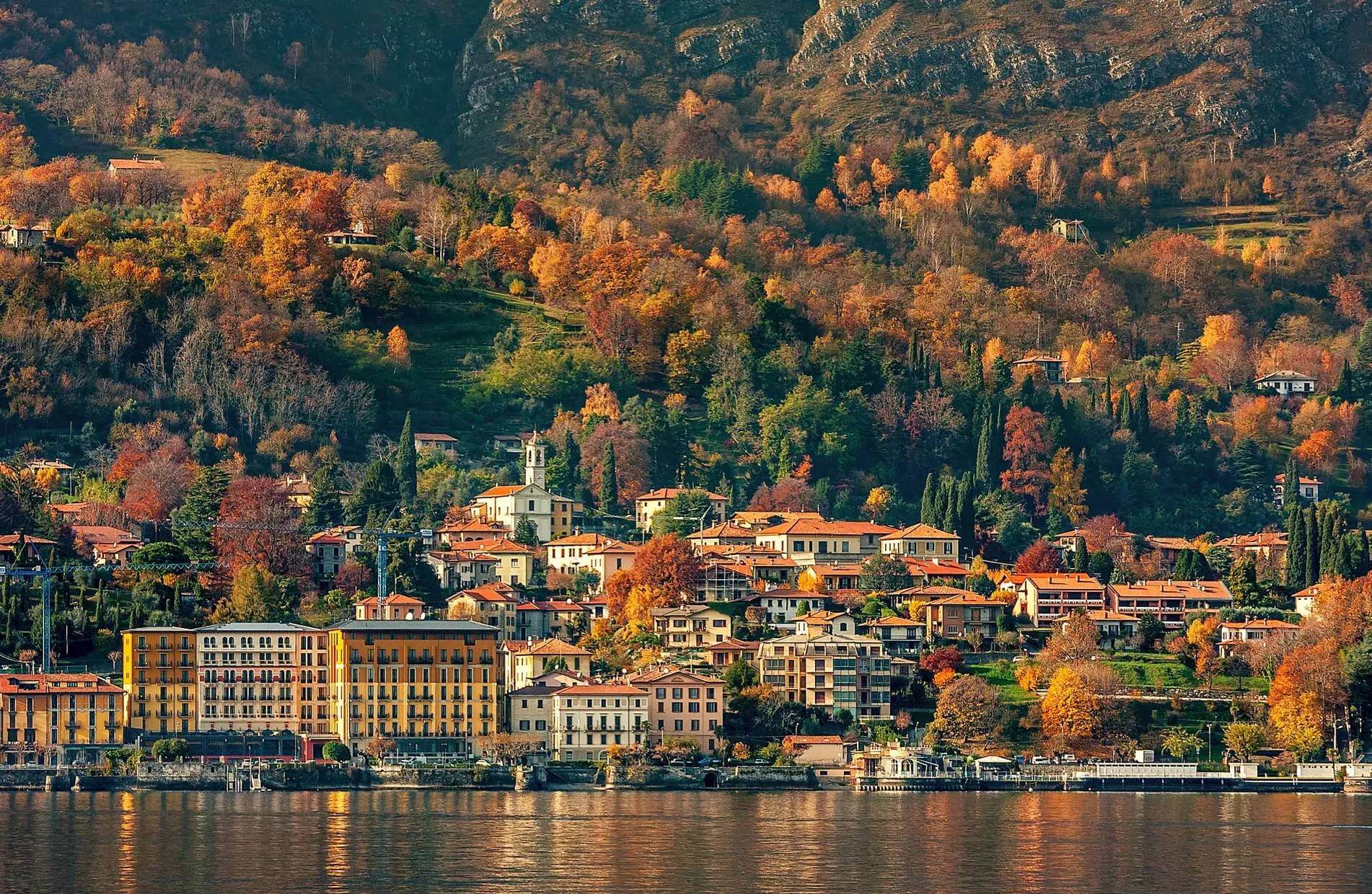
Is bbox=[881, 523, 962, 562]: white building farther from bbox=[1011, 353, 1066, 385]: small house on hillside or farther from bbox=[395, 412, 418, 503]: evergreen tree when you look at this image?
bbox=[1011, 353, 1066, 385]: small house on hillside

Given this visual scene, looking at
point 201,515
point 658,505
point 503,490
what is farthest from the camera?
point 658,505

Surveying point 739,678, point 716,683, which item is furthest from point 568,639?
point 716,683

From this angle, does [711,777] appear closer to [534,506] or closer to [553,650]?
[553,650]

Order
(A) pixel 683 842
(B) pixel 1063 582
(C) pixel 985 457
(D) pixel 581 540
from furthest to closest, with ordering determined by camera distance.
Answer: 1. (C) pixel 985 457
2. (D) pixel 581 540
3. (B) pixel 1063 582
4. (A) pixel 683 842

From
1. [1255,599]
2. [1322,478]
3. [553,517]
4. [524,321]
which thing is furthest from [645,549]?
[1322,478]

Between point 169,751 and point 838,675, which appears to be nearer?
point 169,751

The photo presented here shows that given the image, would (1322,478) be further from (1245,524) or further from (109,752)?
(109,752)

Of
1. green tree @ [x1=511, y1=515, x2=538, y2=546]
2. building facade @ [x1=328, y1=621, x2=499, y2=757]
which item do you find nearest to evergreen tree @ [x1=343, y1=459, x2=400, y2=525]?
green tree @ [x1=511, y1=515, x2=538, y2=546]

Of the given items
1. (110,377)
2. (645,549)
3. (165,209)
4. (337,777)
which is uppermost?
(165,209)
